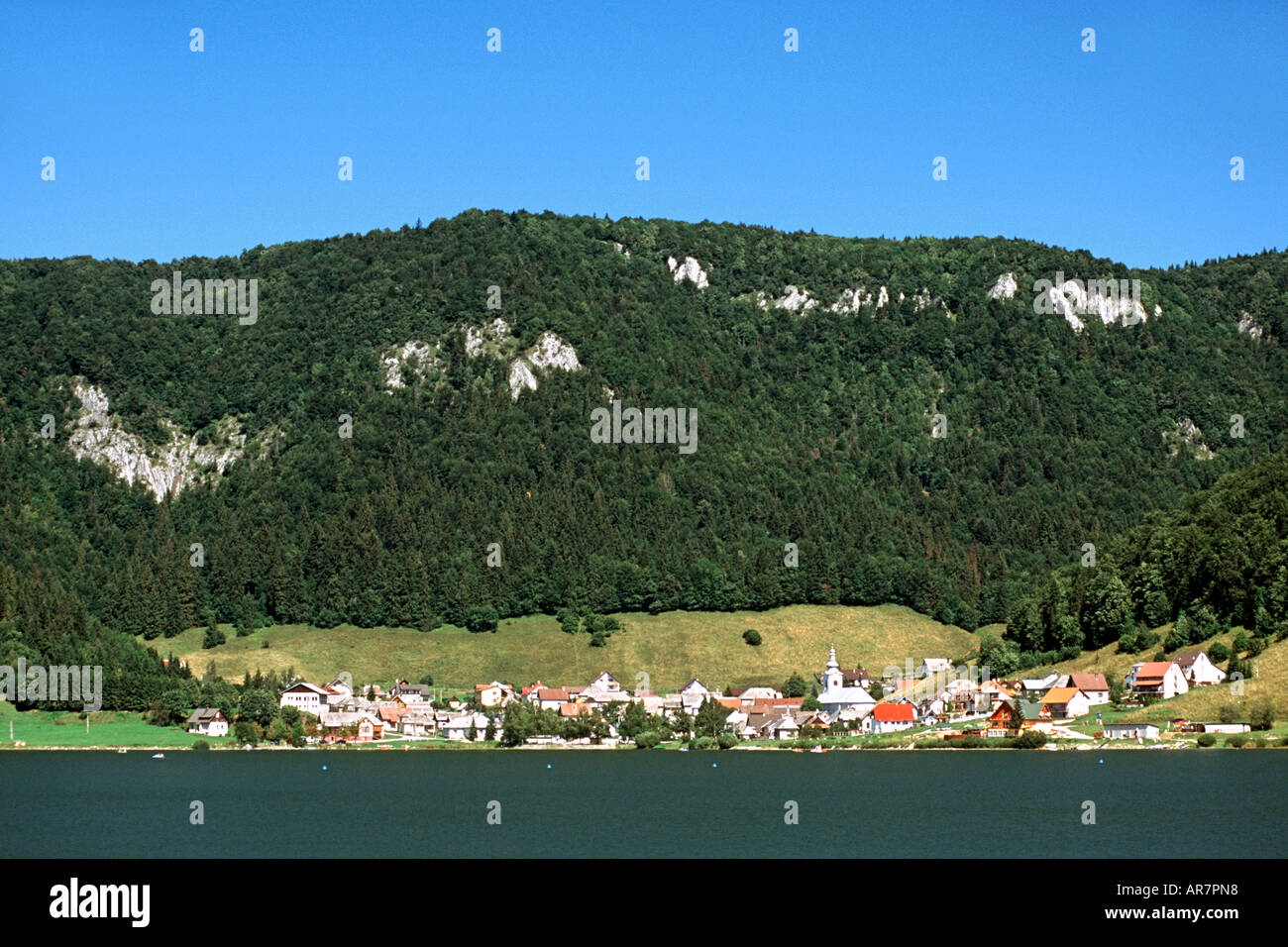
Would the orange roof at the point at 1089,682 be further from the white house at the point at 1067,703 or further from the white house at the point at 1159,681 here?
the white house at the point at 1159,681

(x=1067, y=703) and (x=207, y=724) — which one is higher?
(x=1067, y=703)

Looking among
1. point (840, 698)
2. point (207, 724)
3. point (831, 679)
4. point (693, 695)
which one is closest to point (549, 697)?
point (693, 695)

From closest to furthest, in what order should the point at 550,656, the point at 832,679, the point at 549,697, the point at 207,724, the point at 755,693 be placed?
1. the point at 207,724
2. the point at 549,697
3. the point at 755,693
4. the point at 832,679
5. the point at 550,656

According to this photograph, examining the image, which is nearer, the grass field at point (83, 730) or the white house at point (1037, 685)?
the grass field at point (83, 730)

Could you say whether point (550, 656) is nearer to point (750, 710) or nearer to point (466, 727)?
point (466, 727)

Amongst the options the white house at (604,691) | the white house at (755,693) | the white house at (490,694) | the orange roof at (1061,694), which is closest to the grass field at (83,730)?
the white house at (490,694)
